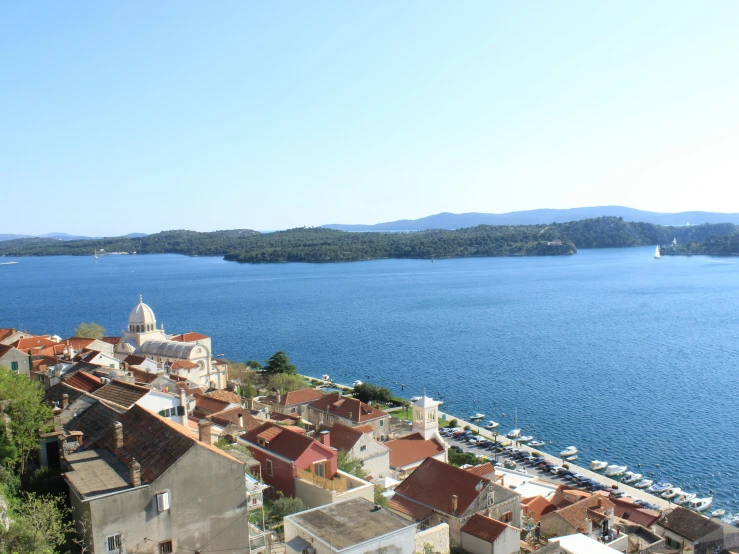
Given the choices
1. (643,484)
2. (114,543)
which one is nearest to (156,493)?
(114,543)

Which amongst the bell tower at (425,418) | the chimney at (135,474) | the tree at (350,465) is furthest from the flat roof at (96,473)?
the bell tower at (425,418)

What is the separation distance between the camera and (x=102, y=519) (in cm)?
1093

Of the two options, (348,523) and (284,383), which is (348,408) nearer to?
(284,383)

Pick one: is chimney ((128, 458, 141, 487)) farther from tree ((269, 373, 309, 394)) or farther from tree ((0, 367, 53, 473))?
tree ((269, 373, 309, 394))

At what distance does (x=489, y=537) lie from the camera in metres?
17.3

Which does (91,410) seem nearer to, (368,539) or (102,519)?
(102,519)

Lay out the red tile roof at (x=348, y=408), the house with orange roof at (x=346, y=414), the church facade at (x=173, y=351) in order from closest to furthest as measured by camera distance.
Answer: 1. the house with orange roof at (x=346, y=414)
2. the red tile roof at (x=348, y=408)
3. the church facade at (x=173, y=351)

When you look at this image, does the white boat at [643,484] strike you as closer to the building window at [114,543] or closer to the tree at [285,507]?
the tree at [285,507]

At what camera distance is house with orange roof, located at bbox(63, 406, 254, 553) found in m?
11.0

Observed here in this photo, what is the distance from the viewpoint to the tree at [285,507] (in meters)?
16.6

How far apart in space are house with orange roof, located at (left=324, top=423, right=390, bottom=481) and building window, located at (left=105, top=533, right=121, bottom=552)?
1364 cm

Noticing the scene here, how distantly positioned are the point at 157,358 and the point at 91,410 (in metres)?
26.8

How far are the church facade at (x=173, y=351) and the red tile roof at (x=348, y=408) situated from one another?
9.24m

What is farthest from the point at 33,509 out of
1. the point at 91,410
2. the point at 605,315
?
the point at 605,315
